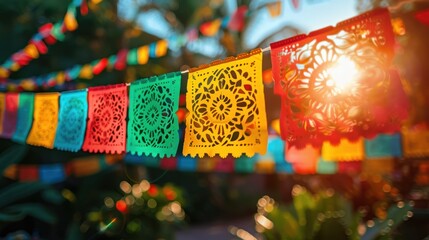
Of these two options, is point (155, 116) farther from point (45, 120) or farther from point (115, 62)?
point (115, 62)

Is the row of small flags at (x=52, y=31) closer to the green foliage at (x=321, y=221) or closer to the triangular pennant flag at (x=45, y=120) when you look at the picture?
the triangular pennant flag at (x=45, y=120)

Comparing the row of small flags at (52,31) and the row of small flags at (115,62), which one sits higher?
the row of small flags at (52,31)

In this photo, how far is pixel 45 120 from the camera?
3.80 meters

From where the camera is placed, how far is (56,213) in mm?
6508

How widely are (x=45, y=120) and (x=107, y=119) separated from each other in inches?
43.8

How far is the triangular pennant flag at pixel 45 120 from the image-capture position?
3684 mm

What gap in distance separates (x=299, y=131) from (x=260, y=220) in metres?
1.73

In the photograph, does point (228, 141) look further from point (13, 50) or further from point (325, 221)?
point (13, 50)

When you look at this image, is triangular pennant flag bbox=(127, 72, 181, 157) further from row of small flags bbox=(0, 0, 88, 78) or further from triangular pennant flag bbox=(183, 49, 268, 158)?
row of small flags bbox=(0, 0, 88, 78)

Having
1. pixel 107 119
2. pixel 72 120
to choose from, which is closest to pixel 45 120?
pixel 72 120

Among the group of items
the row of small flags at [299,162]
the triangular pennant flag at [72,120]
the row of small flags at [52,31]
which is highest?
the row of small flags at [52,31]

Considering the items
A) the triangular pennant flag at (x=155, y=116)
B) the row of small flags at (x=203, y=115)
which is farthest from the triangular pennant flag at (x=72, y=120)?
the triangular pennant flag at (x=155, y=116)

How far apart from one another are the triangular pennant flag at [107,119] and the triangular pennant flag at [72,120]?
8 centimetres

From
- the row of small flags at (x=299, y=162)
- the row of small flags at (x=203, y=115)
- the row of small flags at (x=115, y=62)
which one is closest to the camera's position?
the row of small flags at (x=203, y=115)
